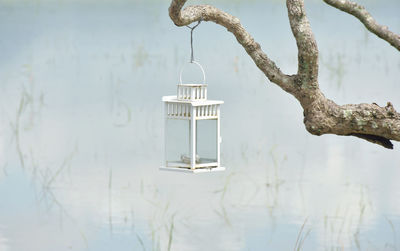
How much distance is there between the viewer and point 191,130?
349cm

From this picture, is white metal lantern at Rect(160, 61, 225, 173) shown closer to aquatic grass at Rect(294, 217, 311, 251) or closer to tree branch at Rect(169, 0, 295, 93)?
tree branch at Rect(169, 0, 295, 93)

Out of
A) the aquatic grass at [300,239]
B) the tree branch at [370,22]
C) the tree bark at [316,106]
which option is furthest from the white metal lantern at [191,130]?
the aquatic grass at [300,239]

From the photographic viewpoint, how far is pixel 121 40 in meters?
7.77

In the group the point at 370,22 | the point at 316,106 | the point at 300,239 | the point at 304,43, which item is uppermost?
the point at 370,22

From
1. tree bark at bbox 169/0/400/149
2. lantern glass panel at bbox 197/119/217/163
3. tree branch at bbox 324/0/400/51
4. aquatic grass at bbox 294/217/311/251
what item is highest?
tree branch at bbox 324/0/400/51

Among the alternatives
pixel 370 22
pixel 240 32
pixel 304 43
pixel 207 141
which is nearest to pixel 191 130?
pixel 207 141

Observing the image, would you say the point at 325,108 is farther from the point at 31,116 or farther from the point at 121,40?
the point at 121,40

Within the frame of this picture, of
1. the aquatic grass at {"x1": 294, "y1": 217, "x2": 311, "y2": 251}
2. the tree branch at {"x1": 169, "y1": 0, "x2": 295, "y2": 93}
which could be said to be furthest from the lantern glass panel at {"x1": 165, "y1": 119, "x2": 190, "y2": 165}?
the aquatic grass at {"x1": 294, "y1": 217, "x2": 311, "y2": 251}

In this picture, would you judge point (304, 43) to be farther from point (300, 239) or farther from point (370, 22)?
point (300, 239)

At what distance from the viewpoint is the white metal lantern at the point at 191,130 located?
3.49 metres

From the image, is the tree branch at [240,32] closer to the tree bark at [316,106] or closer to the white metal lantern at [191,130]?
the tree bark at [316,106]

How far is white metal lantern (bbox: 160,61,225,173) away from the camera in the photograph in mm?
3486

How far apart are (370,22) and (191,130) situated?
1.02m

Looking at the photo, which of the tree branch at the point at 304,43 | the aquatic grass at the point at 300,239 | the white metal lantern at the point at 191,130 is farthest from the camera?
the aquatic grass at the point at 300,239
